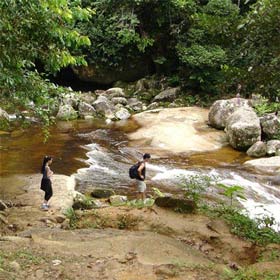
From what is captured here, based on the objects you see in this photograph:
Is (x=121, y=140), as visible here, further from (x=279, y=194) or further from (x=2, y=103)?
(x=2, y=103)

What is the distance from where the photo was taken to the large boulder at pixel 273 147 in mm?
16750

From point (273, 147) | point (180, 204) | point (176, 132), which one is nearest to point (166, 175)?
point (176, 132)

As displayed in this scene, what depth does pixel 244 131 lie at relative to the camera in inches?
692

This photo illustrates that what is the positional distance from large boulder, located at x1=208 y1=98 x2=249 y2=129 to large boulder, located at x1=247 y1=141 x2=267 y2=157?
2.80m

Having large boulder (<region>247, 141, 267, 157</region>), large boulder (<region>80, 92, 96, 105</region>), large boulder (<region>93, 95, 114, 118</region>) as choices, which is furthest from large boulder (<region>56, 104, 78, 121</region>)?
large boulder (<region>247, 141, 267, 157</region>)

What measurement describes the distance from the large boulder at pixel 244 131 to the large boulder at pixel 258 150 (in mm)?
474

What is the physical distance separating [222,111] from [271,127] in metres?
2.51

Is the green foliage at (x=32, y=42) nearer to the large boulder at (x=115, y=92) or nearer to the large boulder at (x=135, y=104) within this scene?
the large boulder at (x=135, y=104)

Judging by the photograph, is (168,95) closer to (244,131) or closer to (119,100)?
(119,100)

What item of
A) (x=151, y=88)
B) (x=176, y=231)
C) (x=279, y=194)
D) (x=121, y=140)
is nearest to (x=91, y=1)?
(x=151, y=88)

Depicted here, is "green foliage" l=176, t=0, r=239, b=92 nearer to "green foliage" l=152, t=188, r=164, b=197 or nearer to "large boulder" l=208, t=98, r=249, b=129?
"large boulder" l=208, t=98, r=249, b=129

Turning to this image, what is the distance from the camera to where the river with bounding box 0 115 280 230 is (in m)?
13.0

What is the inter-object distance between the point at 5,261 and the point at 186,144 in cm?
1312

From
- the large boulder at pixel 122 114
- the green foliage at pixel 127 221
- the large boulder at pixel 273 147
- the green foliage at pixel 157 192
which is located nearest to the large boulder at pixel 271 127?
the large boulder at pixel 273 147
